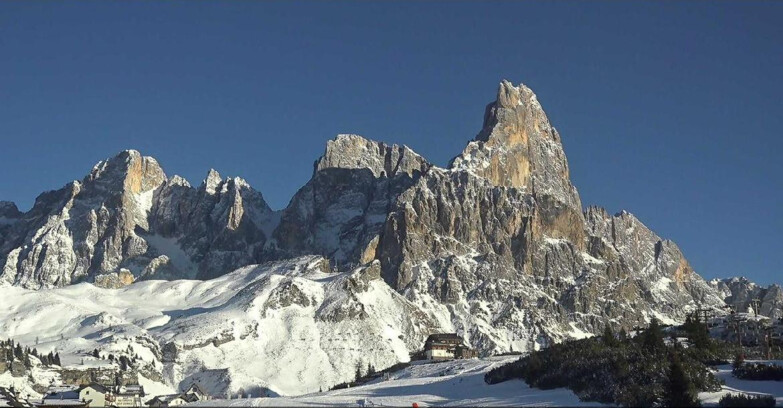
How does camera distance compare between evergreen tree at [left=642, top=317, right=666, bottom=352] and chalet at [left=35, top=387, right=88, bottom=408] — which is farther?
chalet at [left=35, top=387, right=88, bottom=408]

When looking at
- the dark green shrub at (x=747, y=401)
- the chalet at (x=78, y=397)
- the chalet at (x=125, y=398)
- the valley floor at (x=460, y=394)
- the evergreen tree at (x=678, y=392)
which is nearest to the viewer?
the evergreen tree at (x=678, y=392)

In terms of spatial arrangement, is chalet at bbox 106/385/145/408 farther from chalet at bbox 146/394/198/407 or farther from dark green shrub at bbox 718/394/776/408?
dark green shrub at bbox 718/394/776/408

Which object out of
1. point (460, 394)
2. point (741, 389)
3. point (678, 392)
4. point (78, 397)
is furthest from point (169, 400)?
point (678, 392)

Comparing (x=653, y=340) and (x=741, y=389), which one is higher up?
(x=653, y=340)

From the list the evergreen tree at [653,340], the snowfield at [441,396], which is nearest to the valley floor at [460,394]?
the snowfield at [441,396]

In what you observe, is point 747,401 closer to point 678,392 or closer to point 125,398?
point 678,392

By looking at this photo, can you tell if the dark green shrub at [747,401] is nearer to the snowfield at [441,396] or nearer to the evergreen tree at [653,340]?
the snowfield at [441,396]

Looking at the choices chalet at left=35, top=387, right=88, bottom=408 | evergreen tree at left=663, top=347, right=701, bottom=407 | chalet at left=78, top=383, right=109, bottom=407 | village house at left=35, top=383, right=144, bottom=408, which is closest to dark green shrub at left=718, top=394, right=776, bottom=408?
evergreen tree at left=663, top=347, right=701, bottom=407

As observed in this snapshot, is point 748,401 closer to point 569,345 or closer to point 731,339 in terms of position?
point 569,345

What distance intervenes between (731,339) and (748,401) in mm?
76037

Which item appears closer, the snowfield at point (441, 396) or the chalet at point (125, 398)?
the snowfield at point (441, 396)

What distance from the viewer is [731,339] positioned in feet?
502

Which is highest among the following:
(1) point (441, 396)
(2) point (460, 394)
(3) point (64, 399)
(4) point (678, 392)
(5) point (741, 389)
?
(3) point (64, 399)

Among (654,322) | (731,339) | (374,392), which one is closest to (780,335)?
(731,339)
